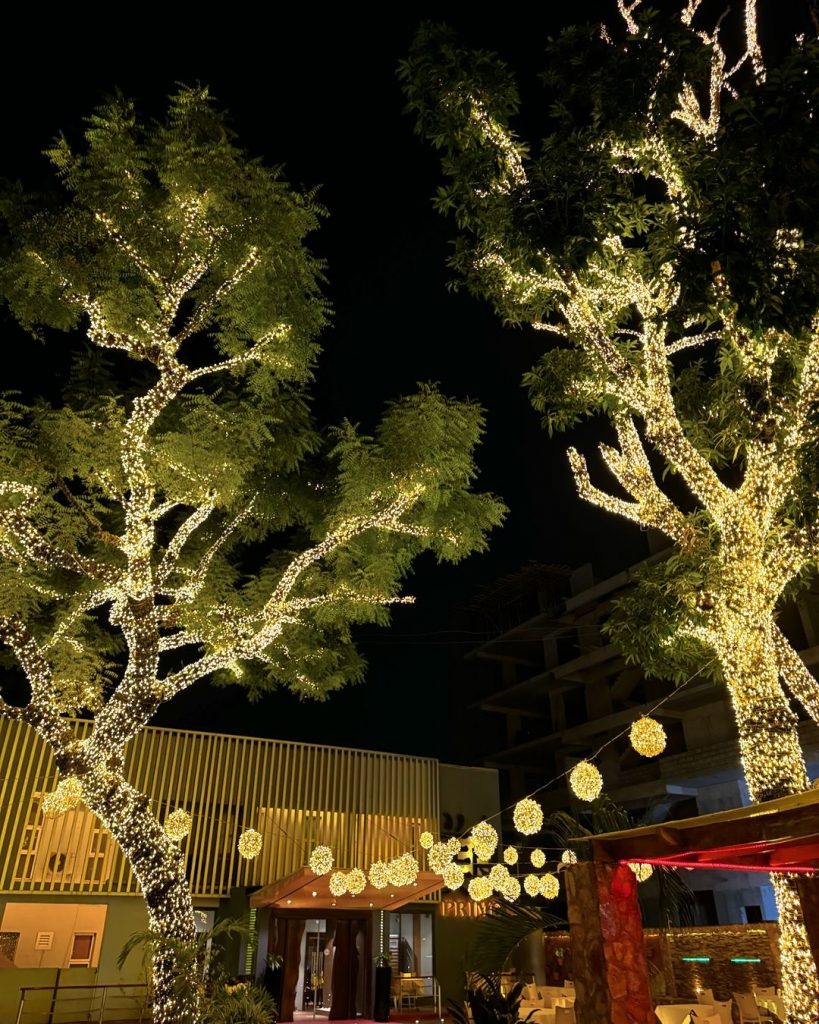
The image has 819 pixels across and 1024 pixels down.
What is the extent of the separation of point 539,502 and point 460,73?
1936 centimetres

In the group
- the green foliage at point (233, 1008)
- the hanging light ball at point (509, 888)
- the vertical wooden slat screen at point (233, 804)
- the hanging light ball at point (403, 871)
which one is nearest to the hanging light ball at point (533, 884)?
the hanging light ball at point (509, 888)

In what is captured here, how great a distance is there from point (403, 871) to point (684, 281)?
8956 millimetres

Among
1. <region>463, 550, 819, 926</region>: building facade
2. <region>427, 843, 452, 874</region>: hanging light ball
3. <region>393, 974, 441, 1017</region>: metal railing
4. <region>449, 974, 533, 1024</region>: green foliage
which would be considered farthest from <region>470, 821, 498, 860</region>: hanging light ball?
<region>463, 550, 819, 926</region>: building facade

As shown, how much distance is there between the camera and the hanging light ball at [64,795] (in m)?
7.72

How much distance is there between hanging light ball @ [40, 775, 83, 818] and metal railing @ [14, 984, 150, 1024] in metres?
2.34

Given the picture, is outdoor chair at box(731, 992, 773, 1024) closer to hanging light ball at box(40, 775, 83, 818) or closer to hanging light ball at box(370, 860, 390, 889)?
hanging light ball at box(370, 860, 390, 889)

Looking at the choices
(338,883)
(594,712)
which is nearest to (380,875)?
(338,883)

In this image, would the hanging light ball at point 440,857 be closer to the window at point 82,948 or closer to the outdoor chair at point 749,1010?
the outdoor chair at point 749,1010

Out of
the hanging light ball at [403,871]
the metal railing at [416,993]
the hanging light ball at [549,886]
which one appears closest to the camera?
the hanging light ball at [403,871]

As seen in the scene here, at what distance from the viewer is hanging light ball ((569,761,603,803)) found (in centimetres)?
866

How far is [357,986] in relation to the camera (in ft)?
41.8

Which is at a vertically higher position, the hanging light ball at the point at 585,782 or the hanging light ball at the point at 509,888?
the hanging light ball at the point at 585,782

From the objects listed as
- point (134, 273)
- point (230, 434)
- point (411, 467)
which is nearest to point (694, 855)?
point (411, 467)

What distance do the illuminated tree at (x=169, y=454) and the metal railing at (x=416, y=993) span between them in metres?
7.72
